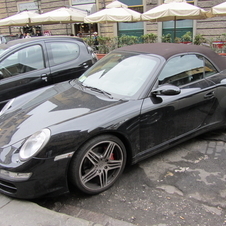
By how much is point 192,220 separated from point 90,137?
122 cm

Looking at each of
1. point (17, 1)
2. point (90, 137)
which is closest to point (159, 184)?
point (90, 137)

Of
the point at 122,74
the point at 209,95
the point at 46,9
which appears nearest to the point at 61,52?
the point at 122,74

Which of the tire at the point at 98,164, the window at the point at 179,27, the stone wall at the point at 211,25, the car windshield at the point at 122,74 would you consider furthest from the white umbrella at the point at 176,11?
the tire at the point at 98,164

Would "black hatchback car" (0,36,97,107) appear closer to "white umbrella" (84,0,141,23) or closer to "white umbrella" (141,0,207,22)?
"white umbrella" (141,0,207,22)

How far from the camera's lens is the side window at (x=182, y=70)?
122 inches

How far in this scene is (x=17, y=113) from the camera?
2.97 metres

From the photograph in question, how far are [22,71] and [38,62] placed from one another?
1.23 ft

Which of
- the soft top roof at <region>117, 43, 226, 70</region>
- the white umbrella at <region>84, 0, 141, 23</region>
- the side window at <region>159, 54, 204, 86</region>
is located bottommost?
the side window at <region>159, 54, 204, 86</region>

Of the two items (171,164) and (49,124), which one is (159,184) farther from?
(49,124)

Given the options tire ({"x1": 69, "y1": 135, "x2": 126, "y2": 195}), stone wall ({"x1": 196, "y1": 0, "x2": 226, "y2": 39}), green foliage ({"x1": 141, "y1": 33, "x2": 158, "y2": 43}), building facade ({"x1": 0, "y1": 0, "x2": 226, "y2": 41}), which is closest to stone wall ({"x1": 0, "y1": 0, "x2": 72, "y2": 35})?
building facade ({"x1": 0, "y1": 0, "x2": 226, "y2": 41})

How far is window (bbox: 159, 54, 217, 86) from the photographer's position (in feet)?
10.2

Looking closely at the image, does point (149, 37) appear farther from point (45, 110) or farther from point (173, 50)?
point (45, 110)

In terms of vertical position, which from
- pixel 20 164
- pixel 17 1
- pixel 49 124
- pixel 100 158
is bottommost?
pixel 100 158

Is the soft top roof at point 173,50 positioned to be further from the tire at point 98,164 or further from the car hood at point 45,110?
the tire at point 98,164
